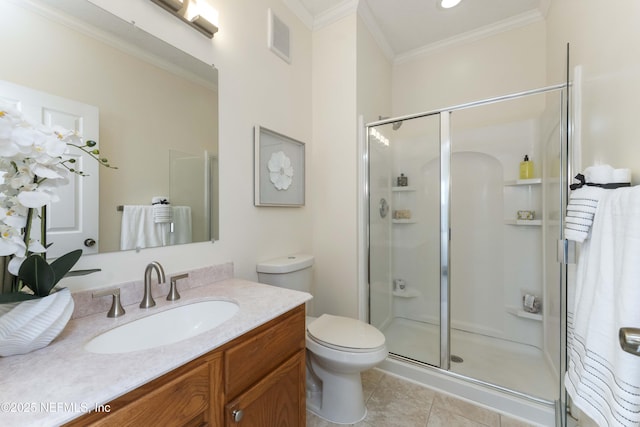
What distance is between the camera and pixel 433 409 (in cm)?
152

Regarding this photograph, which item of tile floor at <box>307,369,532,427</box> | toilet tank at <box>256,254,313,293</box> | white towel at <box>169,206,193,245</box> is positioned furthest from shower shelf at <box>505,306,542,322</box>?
white towel at <box>169,206,193,245</box>

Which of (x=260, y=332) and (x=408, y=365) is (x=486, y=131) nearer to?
(x=408, y=365)

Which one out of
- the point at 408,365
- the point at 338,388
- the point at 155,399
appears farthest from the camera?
the point at 408,365

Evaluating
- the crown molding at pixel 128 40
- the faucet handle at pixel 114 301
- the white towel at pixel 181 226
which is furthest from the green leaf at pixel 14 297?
the crown molding at pixel 128 40

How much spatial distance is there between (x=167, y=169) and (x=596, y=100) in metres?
1.87

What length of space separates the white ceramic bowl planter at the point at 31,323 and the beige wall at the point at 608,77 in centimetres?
170

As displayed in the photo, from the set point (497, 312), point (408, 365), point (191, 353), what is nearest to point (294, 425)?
point (191, 353)

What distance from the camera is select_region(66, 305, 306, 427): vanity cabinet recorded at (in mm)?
576

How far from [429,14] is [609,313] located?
236 centimetres

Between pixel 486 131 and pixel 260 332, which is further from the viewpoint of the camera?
pixel 486 131

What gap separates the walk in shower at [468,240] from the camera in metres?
1.84

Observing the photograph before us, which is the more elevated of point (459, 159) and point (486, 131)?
point (486, 131)

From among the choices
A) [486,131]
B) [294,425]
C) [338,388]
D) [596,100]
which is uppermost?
[486,131]

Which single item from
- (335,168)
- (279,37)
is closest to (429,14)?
(279,37)
